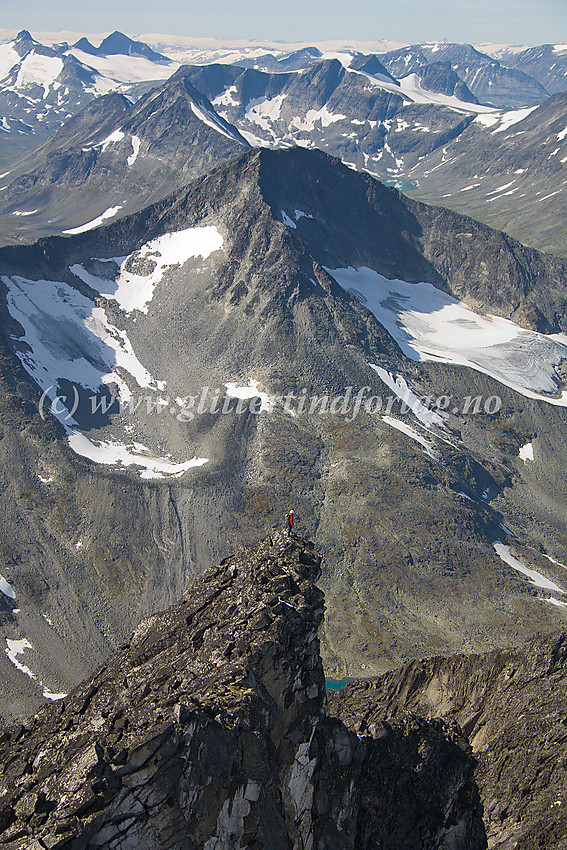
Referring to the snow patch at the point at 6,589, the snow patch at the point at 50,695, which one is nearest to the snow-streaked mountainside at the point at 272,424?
the snow patch at the point at 6,589

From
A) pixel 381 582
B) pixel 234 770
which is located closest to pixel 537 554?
pixel 381 582

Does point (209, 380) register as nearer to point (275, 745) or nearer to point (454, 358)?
point (454, 358)

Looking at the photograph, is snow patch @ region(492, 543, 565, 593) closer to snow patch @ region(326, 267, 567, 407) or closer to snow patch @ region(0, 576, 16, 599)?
snow patch @ region(326, 267, 567, 407)

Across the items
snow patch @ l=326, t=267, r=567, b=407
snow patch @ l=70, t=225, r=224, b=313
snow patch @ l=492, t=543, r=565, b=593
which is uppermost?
snow patch @ l=70, t=225, r=224, b=313

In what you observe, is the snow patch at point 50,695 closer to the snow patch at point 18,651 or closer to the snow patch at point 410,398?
the snow patch at point 18,651

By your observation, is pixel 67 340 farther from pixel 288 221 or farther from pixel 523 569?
pixel 523 569

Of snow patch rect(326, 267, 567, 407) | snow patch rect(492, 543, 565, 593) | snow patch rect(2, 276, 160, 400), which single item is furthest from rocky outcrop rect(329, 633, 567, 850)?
snow patch rect(326, 267, 567, 407)
